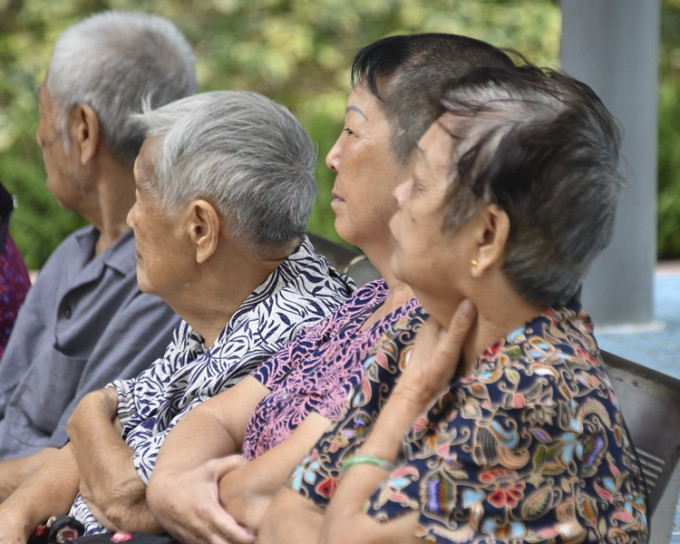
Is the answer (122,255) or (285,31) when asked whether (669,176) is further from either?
A: (122,255)

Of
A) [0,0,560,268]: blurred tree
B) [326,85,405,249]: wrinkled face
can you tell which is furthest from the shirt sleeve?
[0,0,560,268]: blurred tree

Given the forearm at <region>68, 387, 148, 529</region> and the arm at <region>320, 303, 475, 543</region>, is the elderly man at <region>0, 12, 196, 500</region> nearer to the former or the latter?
the forearm at <region>68, 387, 148, 529</region>

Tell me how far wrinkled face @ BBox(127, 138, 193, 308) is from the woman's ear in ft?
3.98

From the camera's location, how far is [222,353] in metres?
2.81

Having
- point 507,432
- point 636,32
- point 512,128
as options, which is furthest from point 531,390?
point 636,32

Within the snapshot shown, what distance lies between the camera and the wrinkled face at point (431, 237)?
187cm

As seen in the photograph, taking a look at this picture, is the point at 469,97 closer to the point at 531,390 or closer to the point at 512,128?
the point at 512,128

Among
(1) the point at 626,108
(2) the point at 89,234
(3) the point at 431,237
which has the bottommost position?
(1) the point at 626,108

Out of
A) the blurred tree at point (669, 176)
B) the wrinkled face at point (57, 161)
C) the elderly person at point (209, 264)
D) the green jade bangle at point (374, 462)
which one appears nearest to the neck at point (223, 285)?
the elderly person at point (209, 264)

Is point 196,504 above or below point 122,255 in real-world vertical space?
above

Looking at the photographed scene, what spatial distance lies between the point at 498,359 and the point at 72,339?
2.06 metres

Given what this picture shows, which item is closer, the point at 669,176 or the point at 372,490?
the point at 372,490

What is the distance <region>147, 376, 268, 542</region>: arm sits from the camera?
234 cm

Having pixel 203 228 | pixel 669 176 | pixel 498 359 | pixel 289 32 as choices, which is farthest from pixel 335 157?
pixel 289 32
